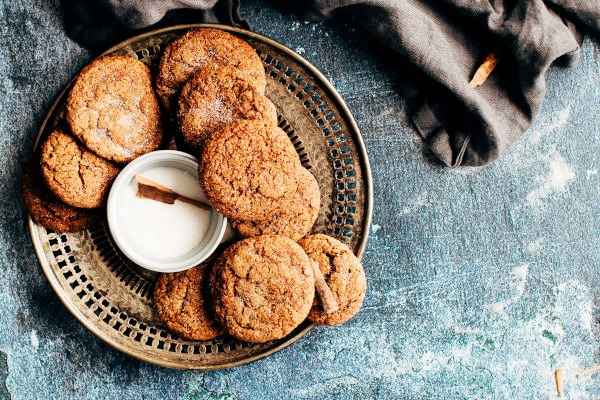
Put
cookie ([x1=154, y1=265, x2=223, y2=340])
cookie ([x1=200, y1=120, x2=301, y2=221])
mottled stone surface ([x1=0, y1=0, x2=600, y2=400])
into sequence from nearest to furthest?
cookie ([x1=200, y1=120, x2=301, y2=221]) < cookie ([x1=154, y1=265, x2=223, y2=340]) < mottled stone surface ([x1=0, y1=0, x2=600, y2=400])

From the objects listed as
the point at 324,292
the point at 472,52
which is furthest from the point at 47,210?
the point at 472,52

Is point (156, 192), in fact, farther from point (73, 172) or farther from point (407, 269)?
point (407, 269)

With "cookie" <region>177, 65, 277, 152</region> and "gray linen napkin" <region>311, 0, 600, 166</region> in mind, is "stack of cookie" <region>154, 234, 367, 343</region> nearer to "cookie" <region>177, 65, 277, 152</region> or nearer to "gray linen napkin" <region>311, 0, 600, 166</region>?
"cookie" <region>177, 65, 277, 152</region>

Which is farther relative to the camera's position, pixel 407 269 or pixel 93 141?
pixel 407 269

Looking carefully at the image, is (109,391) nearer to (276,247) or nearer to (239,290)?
(239,290)

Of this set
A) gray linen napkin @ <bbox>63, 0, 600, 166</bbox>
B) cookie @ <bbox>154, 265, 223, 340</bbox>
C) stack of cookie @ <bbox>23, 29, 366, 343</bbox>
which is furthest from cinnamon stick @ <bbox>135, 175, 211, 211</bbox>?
gray linen napkin @ <bbox>63, 0, 600, 166</bbox>

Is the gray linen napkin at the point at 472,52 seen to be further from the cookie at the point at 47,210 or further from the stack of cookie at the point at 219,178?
the cookie at the point at 47,210
